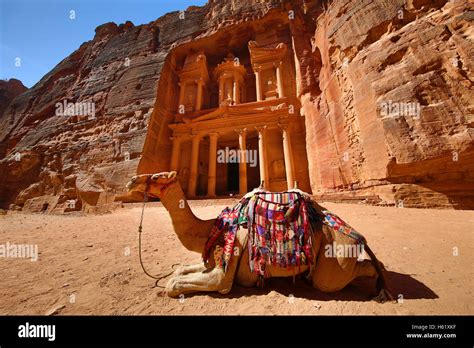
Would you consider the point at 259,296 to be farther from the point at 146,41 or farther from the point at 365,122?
the point at 146,41

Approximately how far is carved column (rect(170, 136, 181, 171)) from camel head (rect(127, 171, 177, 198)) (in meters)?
14.8

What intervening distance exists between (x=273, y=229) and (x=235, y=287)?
993 millimetres

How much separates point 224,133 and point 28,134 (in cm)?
1907

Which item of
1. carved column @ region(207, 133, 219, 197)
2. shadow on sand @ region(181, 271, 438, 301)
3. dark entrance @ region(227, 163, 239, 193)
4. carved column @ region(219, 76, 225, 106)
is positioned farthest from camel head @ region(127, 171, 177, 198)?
carved column @ region(219, 76, 225, 106)

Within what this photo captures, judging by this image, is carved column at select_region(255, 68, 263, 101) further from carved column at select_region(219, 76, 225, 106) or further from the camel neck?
the camel neck

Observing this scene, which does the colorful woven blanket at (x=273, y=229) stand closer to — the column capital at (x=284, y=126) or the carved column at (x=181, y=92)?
the column capital at (x=284, y=126)

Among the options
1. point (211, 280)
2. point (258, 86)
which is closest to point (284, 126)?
point (258, 86)

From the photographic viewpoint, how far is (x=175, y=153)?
1770cm

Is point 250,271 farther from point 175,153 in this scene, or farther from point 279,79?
point 279,79

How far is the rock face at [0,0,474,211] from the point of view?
675cm

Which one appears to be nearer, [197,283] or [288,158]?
[197,283]
